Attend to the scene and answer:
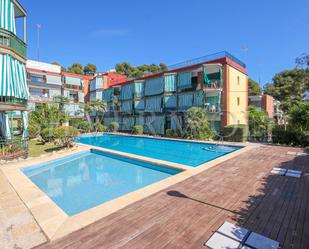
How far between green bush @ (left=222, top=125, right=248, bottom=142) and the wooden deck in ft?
37.4

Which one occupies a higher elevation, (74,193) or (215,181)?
(215,181)

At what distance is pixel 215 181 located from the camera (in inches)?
270

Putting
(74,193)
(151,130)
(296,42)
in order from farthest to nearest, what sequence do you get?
(151,130) → (296,42) → (74,193)

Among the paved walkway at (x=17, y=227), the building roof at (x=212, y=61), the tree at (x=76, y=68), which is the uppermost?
the tree at (x=76, y=68)

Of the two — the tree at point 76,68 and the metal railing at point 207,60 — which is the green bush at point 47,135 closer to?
the metal railing at point 207,60

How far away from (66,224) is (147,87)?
25820mm

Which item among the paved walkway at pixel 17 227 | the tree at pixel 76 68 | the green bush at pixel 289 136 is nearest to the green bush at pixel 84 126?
the paved walkway at pixel 17 227

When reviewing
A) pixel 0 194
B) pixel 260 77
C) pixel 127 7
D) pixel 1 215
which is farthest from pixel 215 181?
pixel 260 77

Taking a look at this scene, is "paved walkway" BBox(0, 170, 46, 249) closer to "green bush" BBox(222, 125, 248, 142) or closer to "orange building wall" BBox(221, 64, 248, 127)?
"green bush" BBox(222, 125, 248, 142)

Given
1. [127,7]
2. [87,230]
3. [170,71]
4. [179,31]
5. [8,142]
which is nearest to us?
[87,230]

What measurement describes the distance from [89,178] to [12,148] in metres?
5.08

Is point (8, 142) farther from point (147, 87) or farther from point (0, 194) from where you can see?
point (147, 87)

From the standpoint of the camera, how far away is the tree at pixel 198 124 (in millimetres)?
20219

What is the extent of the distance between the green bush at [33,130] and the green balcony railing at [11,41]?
10.7 metres
